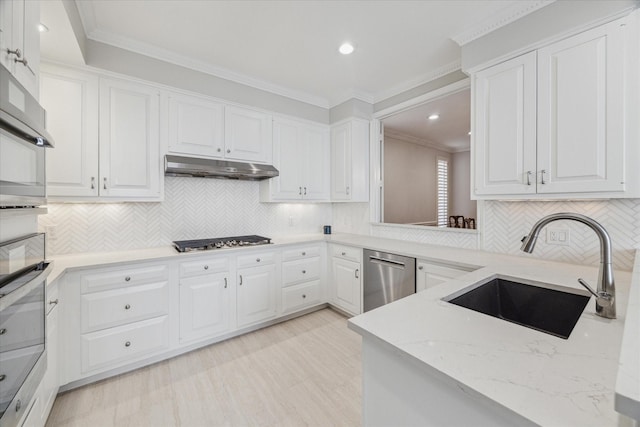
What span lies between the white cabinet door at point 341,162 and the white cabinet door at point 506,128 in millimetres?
1555

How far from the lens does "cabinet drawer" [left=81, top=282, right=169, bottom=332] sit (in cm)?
201

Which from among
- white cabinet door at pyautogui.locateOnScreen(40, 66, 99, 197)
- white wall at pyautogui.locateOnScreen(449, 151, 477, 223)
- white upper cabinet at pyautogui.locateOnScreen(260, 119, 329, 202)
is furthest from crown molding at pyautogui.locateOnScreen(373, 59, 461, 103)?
white wall at pyautogui.locateOnScreen(449, 151, 477, 223)

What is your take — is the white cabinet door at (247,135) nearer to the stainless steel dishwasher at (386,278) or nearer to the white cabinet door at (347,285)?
the white cabinet door at (347,285)

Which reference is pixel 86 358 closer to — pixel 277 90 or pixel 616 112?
pixel 277 90

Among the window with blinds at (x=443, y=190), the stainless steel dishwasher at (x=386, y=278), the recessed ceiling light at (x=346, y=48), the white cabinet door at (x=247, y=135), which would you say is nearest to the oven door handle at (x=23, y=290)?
the white cabinet door at (x=247, y=135)

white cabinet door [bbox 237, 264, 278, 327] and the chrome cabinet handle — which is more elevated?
the chrome cabinet handle

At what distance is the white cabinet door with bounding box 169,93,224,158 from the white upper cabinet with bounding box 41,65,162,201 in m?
0.14

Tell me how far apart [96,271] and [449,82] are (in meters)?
3.47

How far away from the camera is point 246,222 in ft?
10.9

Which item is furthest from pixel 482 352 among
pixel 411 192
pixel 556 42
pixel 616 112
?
pixel 411 192

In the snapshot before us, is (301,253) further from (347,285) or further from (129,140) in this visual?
(129,140)

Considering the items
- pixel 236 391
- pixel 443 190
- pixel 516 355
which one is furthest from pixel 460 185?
pixel 516 355

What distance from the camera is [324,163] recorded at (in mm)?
3688

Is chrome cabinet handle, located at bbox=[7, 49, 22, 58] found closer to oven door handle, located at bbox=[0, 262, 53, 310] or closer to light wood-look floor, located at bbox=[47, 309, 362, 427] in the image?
oven door handle, located at bbox=[0, 262, 53, 310]
